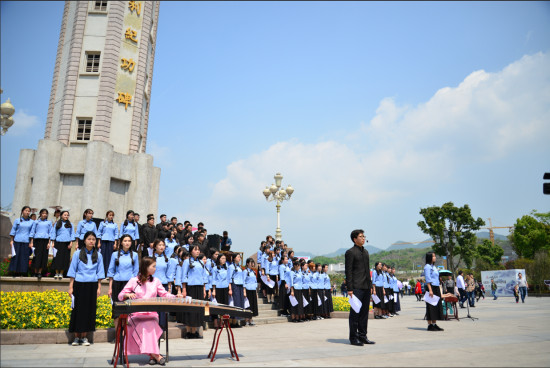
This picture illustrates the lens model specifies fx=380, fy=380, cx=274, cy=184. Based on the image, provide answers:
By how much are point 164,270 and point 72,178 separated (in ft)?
44.0

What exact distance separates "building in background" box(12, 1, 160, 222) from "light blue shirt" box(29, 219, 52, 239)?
25.7 ft

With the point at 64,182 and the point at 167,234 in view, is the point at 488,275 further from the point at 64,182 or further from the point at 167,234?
the point at 64,182

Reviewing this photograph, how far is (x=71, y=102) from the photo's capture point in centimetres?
2086

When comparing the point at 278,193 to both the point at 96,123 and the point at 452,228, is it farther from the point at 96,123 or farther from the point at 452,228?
the point at 452,228

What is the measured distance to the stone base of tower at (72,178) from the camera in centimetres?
1927

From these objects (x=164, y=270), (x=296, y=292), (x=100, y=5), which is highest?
(x=100, y=5)

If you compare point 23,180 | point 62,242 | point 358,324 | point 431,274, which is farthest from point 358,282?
point 23,180

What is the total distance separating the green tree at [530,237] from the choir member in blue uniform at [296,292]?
147 ft

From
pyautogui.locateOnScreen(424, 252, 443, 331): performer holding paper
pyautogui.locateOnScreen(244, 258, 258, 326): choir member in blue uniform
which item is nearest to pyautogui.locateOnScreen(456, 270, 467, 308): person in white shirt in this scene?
pyautogui.locateOnScreen(424, 252, 443, 331): performer holding paper

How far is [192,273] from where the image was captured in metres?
9.98

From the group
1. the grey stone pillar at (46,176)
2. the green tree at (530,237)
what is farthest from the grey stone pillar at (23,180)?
the green tree at (530,237)

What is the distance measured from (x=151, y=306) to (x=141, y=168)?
16818mm

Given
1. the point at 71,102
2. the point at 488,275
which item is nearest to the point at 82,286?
the point at 71,102

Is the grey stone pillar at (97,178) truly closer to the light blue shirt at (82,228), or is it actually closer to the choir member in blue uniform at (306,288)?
the light blue shirt at (82,228)
